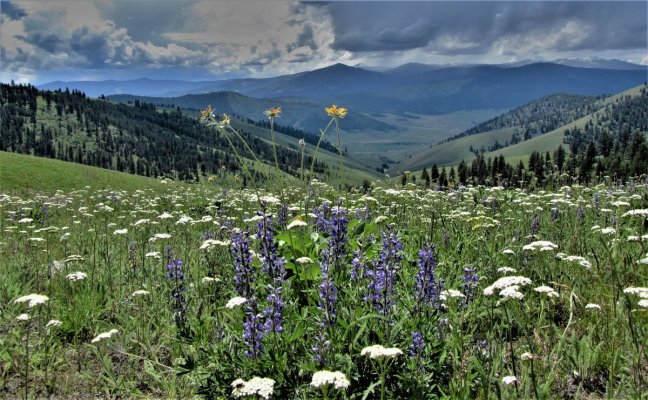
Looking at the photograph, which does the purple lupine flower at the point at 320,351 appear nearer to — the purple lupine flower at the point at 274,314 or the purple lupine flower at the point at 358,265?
the purple lupine flower at the point at 274,314

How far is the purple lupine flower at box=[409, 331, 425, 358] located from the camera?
13.8 ft

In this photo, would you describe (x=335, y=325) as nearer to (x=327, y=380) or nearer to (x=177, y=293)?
(x=327, y=380)

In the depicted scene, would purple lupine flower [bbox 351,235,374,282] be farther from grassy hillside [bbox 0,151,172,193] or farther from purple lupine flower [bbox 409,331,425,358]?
grassy hillside [bbox 0,151,172,193]

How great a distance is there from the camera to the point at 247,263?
496cm

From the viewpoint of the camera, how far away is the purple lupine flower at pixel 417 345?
420 cm

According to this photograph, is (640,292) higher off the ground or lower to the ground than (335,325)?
A: higher

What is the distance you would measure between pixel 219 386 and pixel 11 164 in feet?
183

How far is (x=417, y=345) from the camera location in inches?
169

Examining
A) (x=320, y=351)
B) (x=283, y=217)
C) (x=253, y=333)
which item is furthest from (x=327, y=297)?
(x=283, y=217)

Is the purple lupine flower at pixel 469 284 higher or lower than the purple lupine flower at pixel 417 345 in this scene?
higher

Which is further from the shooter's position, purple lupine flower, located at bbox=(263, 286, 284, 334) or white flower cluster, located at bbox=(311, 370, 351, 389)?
purple lupine flower, located at bbox=(263, 286, 284, 334)

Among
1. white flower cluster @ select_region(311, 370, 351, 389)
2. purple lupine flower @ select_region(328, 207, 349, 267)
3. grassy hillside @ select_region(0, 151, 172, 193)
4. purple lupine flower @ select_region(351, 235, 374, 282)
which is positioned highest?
purple lupine flower @ select_region(328, 207, 349, 267)

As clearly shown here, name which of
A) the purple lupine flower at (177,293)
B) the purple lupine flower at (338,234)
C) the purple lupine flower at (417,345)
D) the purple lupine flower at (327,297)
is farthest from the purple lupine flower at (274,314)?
the purple lupine flower at (177,293)

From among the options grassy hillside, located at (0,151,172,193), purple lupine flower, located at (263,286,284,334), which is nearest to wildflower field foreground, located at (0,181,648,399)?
purple lupine flower, located at (263,286,284,334)
